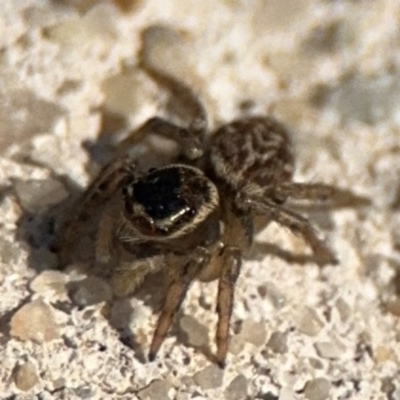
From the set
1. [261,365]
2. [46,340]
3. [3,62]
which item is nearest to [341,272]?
[261,365]

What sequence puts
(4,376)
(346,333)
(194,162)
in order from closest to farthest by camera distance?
(4,376)
(346,333)
(194,162)

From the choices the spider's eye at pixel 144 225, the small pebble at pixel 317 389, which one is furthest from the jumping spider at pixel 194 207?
the small pebble at pixel 317 389

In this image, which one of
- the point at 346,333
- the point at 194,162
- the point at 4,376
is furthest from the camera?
the point at 194,162

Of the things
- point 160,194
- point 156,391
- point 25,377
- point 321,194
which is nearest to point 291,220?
point 321,194

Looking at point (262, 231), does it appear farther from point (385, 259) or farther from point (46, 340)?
point (46, 340)

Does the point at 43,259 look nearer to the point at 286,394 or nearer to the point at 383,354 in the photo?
the point at 286,394

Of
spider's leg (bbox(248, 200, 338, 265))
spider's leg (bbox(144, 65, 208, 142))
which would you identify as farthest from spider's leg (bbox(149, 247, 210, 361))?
→ spider's leg (bbox(144, 65, 208, 142))
